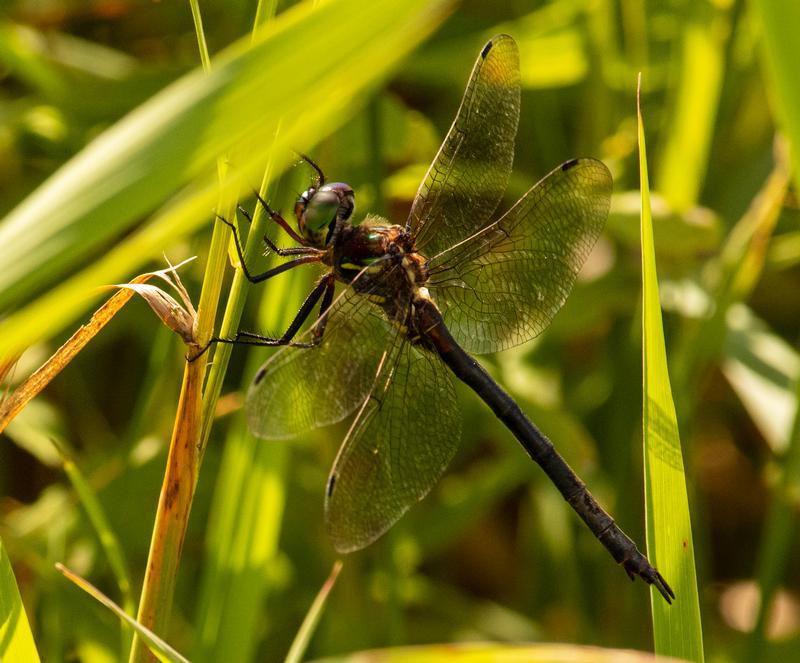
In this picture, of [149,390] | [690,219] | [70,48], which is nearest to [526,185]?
[690,219]

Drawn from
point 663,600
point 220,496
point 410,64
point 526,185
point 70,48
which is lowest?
point 663,600

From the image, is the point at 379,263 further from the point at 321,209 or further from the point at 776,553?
the point at 776,553

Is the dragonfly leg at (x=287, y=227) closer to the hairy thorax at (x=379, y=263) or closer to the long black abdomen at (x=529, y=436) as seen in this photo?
the hairy thorax at (x=379, y=263)

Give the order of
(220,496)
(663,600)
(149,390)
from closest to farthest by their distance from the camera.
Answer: (663,600) < (220,496) < (149,390)

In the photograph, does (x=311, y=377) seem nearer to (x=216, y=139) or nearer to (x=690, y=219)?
(x=690, y=219)

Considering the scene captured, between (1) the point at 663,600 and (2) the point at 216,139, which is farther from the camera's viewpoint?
(1) the point at 663,600

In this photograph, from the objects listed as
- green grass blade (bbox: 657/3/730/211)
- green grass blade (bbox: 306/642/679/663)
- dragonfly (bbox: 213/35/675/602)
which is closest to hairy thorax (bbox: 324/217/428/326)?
dragonfly (bbox: 213/35/675/602)

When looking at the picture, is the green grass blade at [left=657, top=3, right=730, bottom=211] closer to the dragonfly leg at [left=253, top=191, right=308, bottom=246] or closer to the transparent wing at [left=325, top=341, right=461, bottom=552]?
the transparent wing at [left=325, top=341, right=461, bottom=552]
